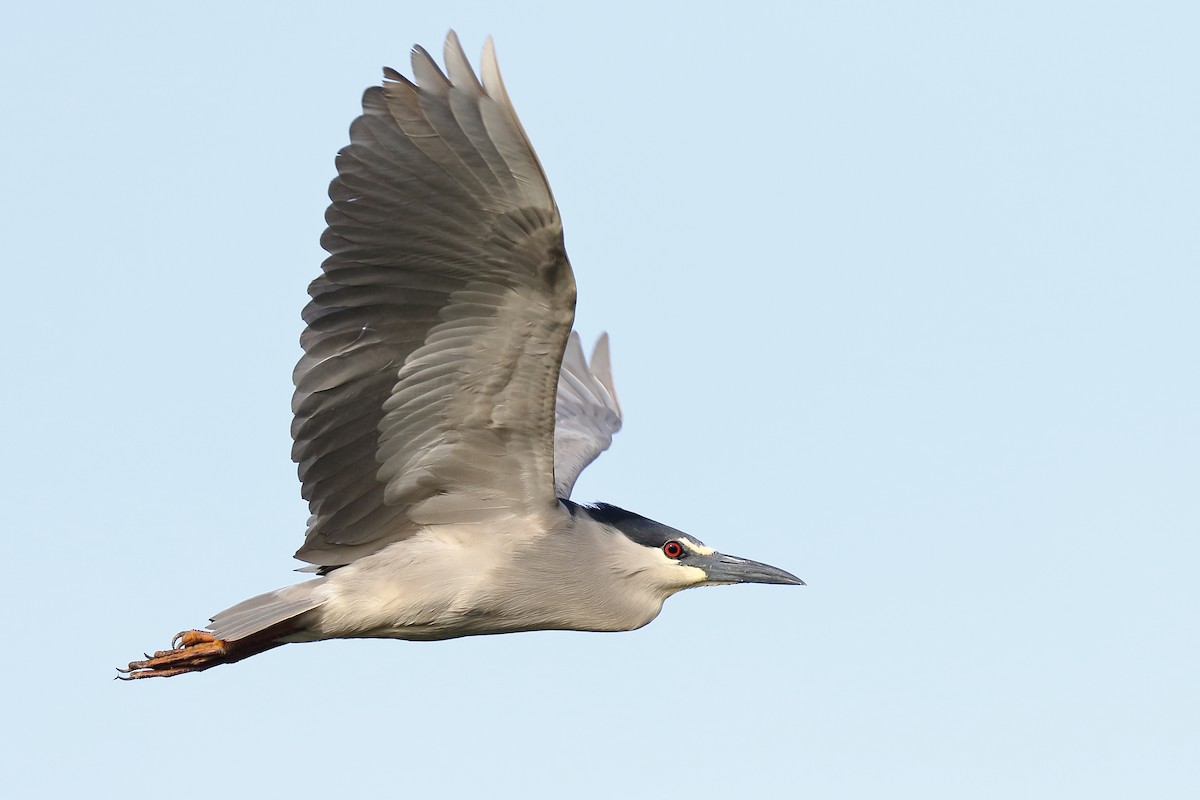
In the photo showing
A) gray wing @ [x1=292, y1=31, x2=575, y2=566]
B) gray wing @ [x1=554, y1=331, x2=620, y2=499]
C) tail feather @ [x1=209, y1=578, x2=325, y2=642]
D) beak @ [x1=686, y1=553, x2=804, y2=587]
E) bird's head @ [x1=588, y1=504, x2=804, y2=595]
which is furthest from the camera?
gray wing @ [x1=554, y1=331, x2=620, y2=499]

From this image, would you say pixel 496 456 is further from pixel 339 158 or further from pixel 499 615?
pixel 339 158

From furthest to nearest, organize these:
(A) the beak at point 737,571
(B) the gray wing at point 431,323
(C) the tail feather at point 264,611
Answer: (A) the beak at point 737,571, (C) the tail feather at point 264,611, (B) the gray wing at point 431,323

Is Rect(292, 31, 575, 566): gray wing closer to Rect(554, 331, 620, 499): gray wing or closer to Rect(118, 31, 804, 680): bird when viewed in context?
Rect(118, 31, 804, 680): bird

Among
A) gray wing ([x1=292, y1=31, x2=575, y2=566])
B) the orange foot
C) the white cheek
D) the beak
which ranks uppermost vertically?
gray wing ([x1=292, y1=31, x2=575, y2=566])

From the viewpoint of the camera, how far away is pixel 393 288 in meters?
6.80

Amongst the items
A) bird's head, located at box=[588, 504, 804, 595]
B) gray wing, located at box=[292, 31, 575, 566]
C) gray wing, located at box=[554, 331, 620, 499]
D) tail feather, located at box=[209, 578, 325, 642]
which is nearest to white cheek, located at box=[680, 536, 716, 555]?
bird's head, located at box=[588, 504, 804, 595]

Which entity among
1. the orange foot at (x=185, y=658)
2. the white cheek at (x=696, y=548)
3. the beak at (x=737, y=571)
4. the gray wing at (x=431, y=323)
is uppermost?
the gray wing at (x=431, y=323)

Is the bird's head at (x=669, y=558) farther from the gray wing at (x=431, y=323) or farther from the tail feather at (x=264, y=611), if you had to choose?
the tail feather at (x=264, y=611)

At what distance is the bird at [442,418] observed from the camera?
21.1 ft

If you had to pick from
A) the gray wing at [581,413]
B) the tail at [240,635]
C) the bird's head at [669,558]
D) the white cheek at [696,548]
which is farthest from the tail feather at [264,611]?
the gray wing at [581,413]

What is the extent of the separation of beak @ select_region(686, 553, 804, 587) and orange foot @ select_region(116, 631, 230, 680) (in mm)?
2318

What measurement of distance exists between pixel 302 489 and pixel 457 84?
6.84 ft

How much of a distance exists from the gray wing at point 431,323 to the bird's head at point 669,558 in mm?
604

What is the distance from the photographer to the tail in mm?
7273
